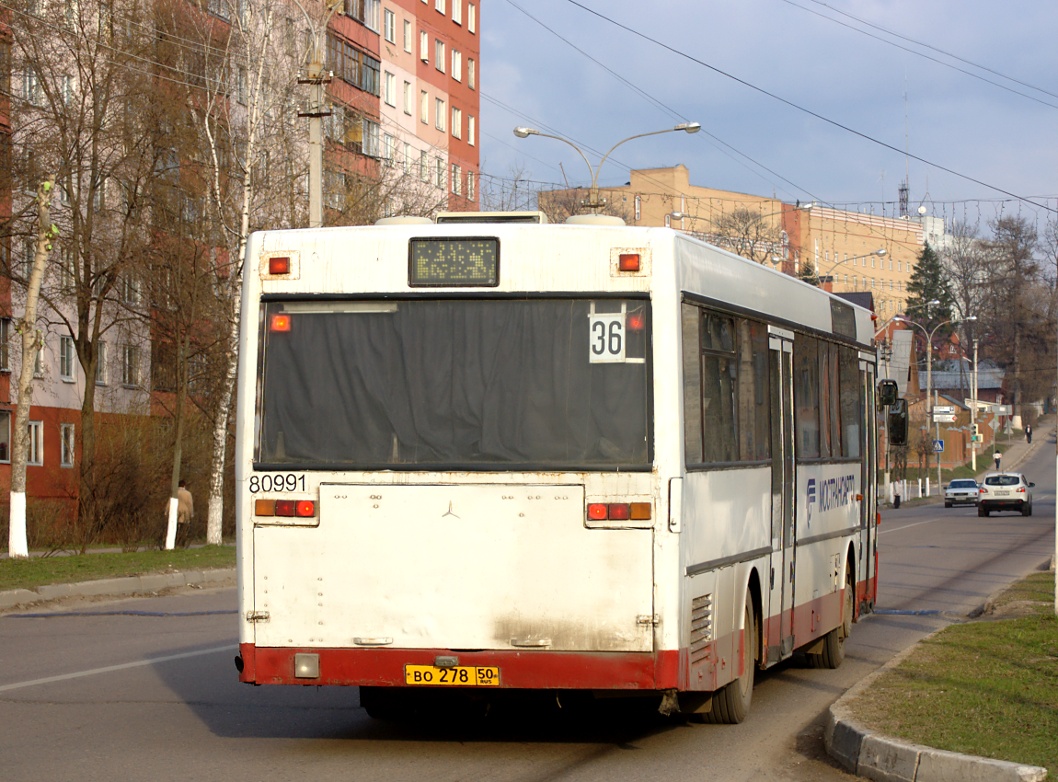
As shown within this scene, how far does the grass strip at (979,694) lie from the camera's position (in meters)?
8.36

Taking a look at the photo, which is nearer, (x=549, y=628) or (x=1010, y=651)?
(x=549, y=628)

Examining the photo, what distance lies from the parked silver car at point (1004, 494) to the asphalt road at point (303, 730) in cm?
4457

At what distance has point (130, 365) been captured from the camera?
45094 millimetres

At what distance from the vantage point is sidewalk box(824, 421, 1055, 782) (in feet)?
24.6

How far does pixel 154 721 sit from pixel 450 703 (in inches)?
78.9

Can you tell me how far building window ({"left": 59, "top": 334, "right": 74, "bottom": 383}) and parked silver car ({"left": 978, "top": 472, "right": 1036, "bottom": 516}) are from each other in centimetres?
3319

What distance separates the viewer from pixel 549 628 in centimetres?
855

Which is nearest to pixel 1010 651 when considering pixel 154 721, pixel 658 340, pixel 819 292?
pixel 819 292

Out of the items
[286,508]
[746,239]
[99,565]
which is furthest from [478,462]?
[746,239]

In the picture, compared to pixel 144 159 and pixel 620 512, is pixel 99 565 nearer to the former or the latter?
pixel 144 159

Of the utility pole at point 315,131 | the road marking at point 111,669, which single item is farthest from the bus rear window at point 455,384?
the utility pole at point 315,131

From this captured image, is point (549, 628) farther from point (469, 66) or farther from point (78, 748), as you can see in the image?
point (469, 66)

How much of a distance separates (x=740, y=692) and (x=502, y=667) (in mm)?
2259

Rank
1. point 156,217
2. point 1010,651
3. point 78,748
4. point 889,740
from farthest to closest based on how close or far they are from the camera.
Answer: point 156,217 → point 1010,651 → point 78,748 → point 889,740
